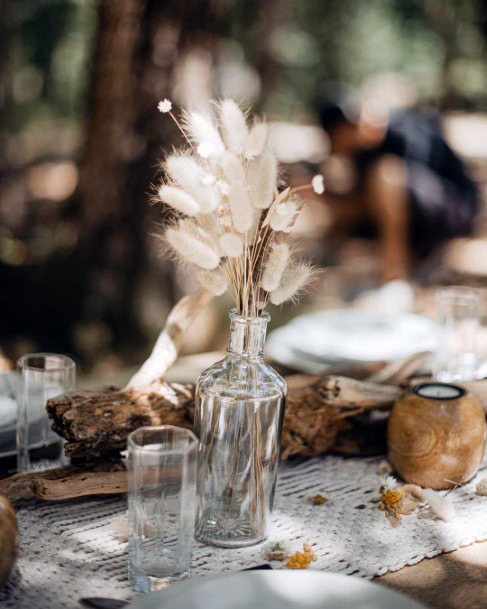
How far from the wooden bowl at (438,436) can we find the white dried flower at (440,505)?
0.05m

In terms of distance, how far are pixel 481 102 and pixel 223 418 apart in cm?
1121

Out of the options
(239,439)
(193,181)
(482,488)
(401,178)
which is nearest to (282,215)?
(193,181)

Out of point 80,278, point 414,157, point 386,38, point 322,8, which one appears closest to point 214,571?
point 80,278

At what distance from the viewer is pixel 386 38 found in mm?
11008

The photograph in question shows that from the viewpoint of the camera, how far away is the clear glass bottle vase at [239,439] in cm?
92

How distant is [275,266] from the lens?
0.86 meters

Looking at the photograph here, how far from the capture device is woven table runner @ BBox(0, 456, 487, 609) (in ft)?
2.75

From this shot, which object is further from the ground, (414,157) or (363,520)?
(414,157)

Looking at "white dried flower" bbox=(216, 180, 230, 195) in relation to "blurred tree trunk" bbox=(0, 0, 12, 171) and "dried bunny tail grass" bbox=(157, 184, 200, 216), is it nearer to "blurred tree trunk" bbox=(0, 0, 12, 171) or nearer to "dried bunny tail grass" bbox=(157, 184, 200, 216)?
"dried bunny tail grass" bbox=(157, 184, 200, 216)

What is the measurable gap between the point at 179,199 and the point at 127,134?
85.4 inches

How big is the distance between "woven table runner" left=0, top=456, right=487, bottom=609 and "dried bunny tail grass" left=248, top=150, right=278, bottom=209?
0.41m

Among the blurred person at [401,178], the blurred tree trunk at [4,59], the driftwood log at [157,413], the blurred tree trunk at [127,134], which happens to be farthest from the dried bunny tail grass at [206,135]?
the blurred tree trunk at [4,59]

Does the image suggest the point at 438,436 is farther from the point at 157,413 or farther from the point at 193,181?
the point at 193,181

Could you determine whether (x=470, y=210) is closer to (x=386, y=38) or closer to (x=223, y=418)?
(x=223, y=418)
